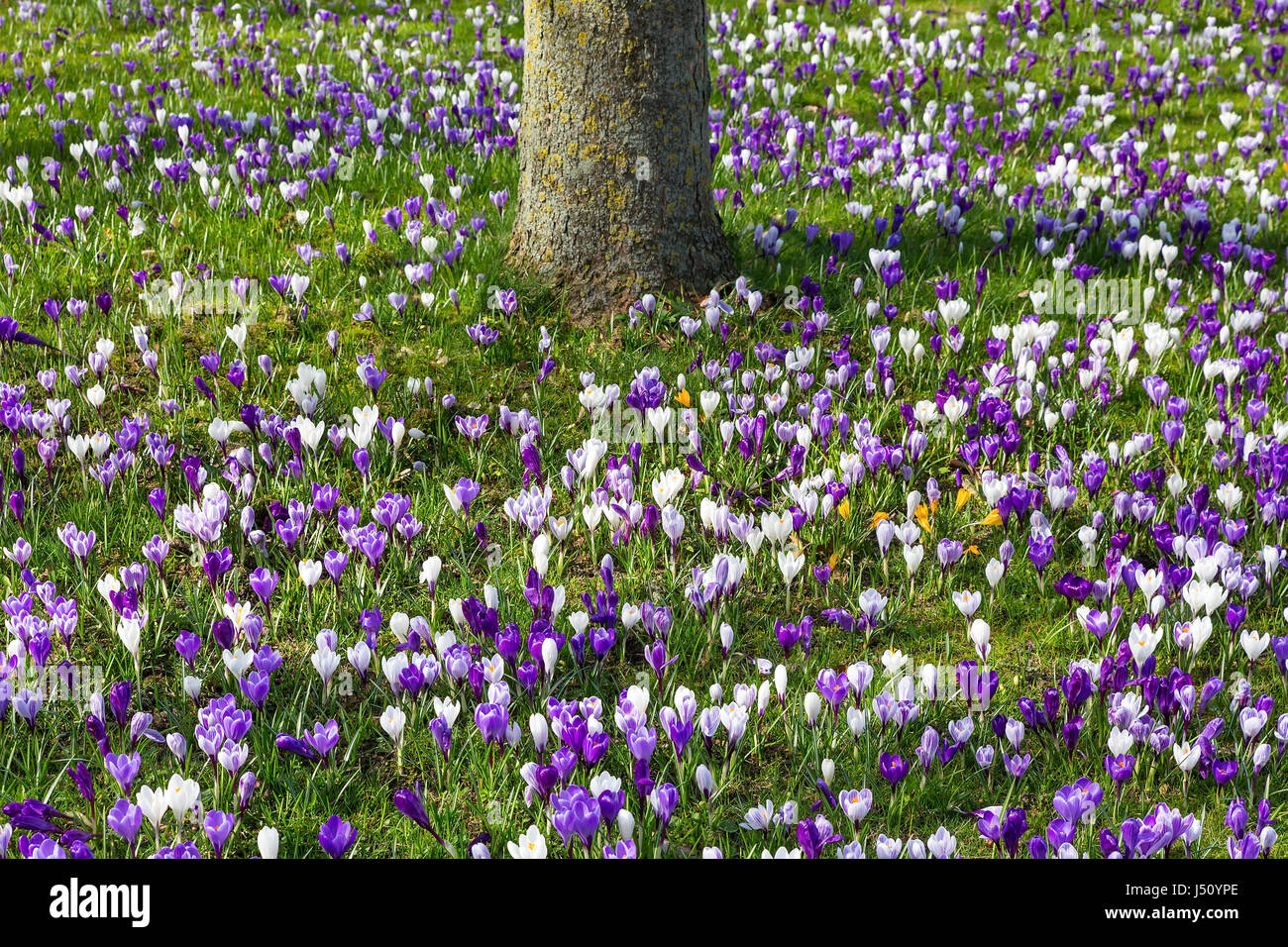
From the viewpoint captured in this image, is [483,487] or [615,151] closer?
[483,487]

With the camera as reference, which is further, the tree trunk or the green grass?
the tree trunk

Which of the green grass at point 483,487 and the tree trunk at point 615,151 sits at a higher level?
the tree trunk at point 615,151

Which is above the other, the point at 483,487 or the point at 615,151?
the point at 615,151

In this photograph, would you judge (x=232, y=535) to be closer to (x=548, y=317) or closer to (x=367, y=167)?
(x=548, y=317)

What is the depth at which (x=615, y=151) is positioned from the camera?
19.8 ft

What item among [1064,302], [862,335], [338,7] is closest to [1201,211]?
[1064,302]

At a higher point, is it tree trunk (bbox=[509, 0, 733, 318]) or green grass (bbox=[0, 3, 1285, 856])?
tree trunk (bbox=[509, 0, 733, 318])

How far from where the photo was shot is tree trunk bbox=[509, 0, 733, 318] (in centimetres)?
593

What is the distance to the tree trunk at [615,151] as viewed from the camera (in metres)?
5.93

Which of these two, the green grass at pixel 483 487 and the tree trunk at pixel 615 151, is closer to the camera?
the green grass at pixel 483 487

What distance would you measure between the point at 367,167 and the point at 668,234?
9.78ft

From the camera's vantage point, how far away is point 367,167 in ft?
26.9
